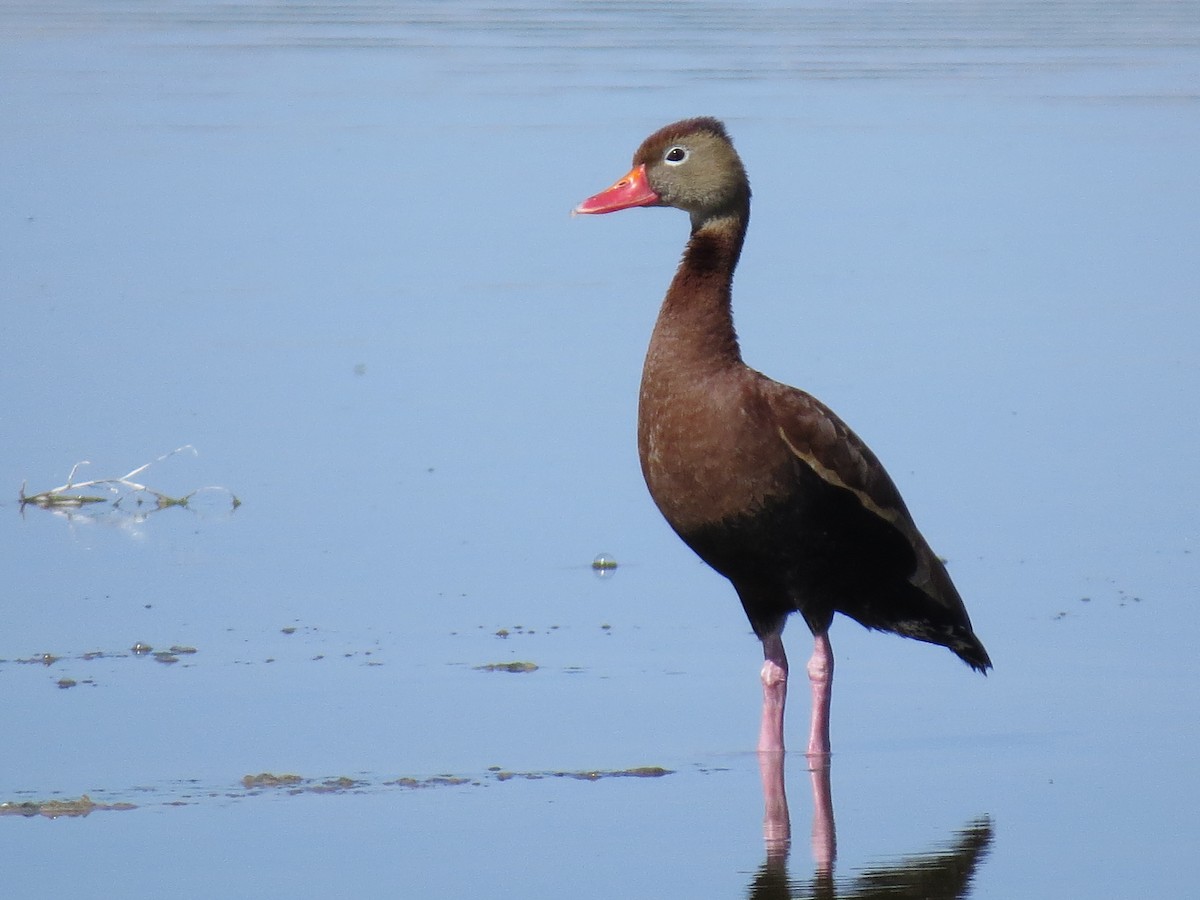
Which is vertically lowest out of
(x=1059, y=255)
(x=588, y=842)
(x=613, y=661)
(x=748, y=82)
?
(x=588, y=842)

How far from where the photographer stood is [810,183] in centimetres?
1376

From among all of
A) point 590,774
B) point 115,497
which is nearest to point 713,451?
point 590,774

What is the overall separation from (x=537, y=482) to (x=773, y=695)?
8.34 feet

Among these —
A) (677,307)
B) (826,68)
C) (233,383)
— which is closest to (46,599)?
(677,307)

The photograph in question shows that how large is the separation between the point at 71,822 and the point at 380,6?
72.1 ft

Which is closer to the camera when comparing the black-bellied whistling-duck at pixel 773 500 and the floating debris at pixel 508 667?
the black-bellied whistling-duck at pixel 773 500

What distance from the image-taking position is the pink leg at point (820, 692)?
5668mm

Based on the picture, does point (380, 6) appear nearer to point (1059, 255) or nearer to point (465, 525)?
point (1059, 255)

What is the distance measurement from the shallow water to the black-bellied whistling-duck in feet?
0.77

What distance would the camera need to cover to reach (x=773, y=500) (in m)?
5.75

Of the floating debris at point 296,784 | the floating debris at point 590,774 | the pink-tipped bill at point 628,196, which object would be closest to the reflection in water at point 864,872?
the floating debris at point 590,774

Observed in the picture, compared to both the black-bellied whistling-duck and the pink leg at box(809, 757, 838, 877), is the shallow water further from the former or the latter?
the black-bellied whistling-duck

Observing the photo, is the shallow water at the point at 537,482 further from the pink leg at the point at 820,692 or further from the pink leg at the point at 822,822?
the pink leg at the point at 820,692

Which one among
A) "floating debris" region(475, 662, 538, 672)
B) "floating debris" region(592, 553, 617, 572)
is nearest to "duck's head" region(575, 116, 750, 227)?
"floating debris" region(592, 553, 617, 572)
